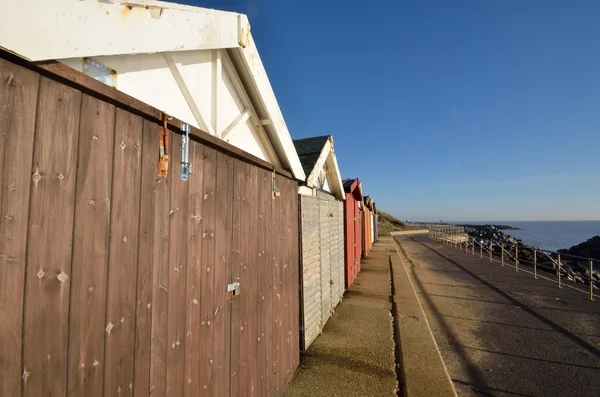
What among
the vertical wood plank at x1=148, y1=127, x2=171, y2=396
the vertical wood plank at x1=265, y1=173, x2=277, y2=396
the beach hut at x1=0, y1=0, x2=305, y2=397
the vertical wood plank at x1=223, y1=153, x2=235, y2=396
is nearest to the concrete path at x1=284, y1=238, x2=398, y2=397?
the vertical wood plank at x1=265, y1=173, x2=277, y2=396

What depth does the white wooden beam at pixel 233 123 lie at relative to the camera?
2909 mm

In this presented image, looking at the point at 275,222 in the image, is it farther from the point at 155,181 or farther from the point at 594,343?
Answer: the point at 594,343

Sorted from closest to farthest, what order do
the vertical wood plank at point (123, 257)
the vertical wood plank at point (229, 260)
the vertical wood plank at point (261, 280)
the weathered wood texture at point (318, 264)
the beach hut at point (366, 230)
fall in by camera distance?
the vertical wood plank at point (123, 257) < the vertical wood plank at point (229, 260) < the vertical wood plank at point (261, 280) < the weathered wood texture at point (318, 264) < the beach hut at point (366, 230)

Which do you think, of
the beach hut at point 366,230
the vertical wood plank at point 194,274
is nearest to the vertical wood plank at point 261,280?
the vertical wood plank at point 194,274

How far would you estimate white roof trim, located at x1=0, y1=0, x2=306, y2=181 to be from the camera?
1106 mm

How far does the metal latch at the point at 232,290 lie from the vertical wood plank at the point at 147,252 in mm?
873

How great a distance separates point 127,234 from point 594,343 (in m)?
7.67

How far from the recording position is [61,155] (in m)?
1.29

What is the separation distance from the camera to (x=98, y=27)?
1.39 metres

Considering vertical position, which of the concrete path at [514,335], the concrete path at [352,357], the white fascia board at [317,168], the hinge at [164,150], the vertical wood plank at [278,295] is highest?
the white fascia board at [317,168]

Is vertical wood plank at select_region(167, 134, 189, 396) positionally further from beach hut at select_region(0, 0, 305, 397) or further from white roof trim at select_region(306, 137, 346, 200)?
white roof trim at select_region(306, 137, 346, 200)

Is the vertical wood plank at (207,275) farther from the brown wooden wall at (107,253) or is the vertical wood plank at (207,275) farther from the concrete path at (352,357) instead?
the concrete path at (352,357)

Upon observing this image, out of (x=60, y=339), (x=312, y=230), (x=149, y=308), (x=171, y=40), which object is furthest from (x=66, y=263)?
(x=312, y=230)

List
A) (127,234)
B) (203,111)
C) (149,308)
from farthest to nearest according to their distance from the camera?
(203,111)
(149,308)
(127,234)
